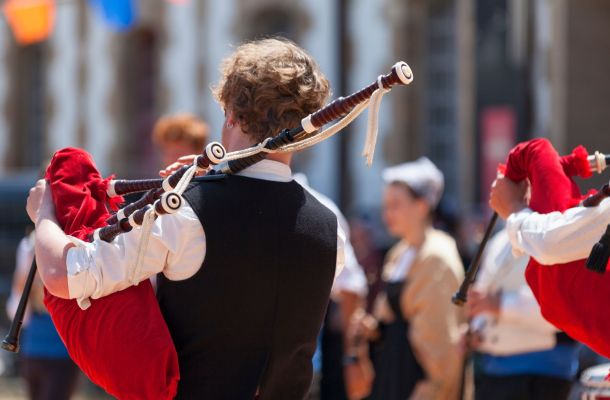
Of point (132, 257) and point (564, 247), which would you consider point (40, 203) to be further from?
point (564, 247)

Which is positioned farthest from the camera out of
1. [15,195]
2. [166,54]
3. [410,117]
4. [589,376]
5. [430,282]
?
[166,54]

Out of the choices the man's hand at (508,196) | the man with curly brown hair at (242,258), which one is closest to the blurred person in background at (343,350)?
the man's hand at (508,196)

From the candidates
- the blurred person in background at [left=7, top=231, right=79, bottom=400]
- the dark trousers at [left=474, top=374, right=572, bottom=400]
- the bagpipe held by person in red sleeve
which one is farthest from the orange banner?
the bagpipe held by person in red sleeve

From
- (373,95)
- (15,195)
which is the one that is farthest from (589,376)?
(15,195)

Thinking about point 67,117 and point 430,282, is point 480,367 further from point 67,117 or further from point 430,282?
point 67,117

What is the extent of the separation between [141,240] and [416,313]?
3102 millimetres

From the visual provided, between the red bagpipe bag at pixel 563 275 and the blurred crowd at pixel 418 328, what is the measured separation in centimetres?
102

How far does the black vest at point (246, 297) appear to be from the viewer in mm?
3002

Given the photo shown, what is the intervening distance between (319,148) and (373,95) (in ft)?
49.0

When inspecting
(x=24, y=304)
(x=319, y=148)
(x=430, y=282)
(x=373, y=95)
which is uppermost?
(x=373, y=95)

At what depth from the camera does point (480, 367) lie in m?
5.27

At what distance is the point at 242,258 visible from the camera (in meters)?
3.03

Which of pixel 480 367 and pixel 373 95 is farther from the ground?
pixel 373 95

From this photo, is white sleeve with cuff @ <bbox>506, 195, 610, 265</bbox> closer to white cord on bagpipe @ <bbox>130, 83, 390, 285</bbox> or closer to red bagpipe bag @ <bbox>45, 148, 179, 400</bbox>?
white cord on bagpipe @ <bbox>130, 83, 390, 285</bbox>
